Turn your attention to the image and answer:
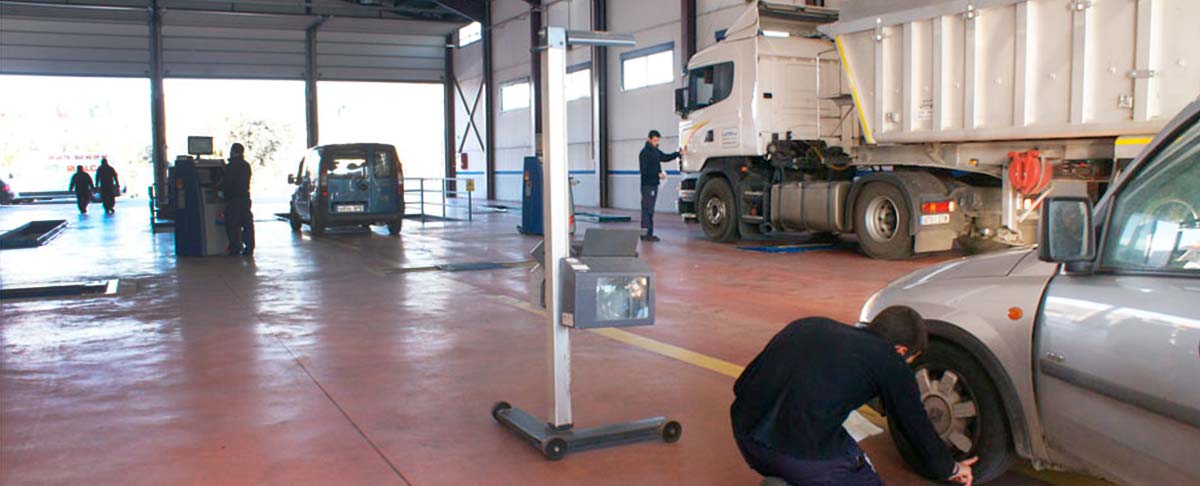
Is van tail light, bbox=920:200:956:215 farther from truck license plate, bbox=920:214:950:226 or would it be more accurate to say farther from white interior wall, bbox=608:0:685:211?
white interior wall, bbox=608:0:685:211

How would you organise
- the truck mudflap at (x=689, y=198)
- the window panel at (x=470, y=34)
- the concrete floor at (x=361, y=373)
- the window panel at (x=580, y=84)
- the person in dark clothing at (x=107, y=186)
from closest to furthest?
the concrete floor at (x=361, y=373) < the truck mudflap at (x=689, y=198) < the person in dark clothing at (x=107, y=186) < the window panel at (x=580, y=84) < the window panel at (x=470, y=34)

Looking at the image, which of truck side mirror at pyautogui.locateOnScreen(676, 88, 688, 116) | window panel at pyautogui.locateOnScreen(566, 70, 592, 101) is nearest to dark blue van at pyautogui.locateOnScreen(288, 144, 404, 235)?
truck side mirror at pyautogui.locateOnScreen(676, 88, 688, 116)

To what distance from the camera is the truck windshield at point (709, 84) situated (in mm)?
14102

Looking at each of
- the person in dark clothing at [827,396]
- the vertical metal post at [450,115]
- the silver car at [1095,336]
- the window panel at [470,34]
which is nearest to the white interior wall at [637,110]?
the window panel at [470,34]

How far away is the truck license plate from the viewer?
37.9 ft

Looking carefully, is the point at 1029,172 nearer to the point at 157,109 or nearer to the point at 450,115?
the point at 157,109

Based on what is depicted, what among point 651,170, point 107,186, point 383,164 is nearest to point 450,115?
point 107,186

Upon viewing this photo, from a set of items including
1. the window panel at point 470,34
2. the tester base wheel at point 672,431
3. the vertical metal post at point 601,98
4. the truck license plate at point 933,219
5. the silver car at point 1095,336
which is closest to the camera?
the silver car at point 1095,336

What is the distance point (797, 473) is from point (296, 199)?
1669cm

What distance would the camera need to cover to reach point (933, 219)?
1163 centimetres

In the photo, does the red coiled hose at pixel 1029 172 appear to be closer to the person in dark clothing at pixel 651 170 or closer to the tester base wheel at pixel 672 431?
the person in dark clothing at pixel 651 170

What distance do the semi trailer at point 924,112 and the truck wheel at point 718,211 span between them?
0.03 metres

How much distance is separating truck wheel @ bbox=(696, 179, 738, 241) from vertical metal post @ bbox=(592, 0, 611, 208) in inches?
400

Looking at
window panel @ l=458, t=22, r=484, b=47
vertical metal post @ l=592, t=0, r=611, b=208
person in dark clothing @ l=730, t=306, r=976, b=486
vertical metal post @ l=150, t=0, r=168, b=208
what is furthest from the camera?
window panel @ l=458, t=22, r=484, b=47
